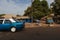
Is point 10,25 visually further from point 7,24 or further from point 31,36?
point 31,36

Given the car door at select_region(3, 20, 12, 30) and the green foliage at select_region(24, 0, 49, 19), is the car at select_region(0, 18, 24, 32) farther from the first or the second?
the green foliage at select_region(24, 0, 49, 19)

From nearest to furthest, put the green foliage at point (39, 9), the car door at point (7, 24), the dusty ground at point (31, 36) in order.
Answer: the dusty ground at point (31, 36) → the car door at point (7, 24) → the green foliage at point (39, 9)

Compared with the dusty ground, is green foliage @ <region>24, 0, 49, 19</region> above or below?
→ above

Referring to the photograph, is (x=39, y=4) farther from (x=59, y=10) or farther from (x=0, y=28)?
(x=0, y=28)

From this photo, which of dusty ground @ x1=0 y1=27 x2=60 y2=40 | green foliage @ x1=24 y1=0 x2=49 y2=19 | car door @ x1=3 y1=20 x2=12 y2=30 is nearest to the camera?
dusty ground @ x1=0 y1=27 x2=60 y2=40

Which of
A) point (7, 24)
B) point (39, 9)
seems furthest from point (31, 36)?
point (39, 9)

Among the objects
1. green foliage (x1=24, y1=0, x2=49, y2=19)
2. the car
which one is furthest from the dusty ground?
green foliage (x1=24, y1=0, x2=49, y2=19)

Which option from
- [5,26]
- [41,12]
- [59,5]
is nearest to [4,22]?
[5,26]

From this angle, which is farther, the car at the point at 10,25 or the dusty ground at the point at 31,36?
the car at the point at 10,25

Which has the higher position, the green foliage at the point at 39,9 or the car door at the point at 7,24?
the green foliage at the point at 39,9

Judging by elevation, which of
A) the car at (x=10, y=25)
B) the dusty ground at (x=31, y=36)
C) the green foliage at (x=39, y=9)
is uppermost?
the green foliage at (x=39, y=9)

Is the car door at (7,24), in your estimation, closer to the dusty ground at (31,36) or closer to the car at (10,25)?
the car at (10,25)

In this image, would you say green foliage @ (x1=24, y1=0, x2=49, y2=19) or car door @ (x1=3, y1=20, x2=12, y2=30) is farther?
green foliage @ (x1=24, y1=0, x2=49, y2=19)

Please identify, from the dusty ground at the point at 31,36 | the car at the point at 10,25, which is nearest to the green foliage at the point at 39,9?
the car at the point at 10,25
